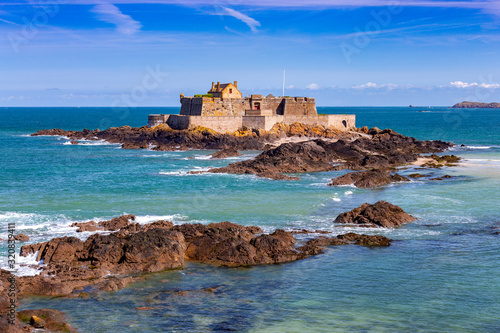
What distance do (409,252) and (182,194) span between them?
14.3m

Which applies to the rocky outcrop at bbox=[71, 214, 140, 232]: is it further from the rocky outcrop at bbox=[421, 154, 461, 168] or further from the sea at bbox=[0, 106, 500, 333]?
the rocky outcrop at bbox=[421, 154, 461, 168]

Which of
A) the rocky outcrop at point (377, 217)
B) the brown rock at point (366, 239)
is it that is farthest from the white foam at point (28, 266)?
the rocky outcrop at point (377, 217)

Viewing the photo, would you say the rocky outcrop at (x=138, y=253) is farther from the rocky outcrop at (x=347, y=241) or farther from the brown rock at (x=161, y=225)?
the brown rock at (x=161, y=225)

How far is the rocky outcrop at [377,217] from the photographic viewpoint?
71.2ft

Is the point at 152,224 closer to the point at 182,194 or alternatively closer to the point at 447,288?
the point at 182,194

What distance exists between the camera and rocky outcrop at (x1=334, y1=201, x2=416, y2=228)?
21.7 m

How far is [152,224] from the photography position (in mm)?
20422

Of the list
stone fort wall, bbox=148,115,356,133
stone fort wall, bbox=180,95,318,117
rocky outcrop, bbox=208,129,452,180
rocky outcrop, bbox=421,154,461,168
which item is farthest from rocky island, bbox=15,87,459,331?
stone fort wall, bbox=180,95,318,117

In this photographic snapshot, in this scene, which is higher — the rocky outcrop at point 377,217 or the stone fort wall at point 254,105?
the stone fort wall at point 254,105

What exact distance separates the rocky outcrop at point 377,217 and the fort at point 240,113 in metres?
37.6

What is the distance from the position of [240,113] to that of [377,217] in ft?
142

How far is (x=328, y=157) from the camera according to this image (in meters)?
43.9

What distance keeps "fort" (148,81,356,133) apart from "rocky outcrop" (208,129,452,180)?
1021cm

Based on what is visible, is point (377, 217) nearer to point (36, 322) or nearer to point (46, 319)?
point (46, 319)
